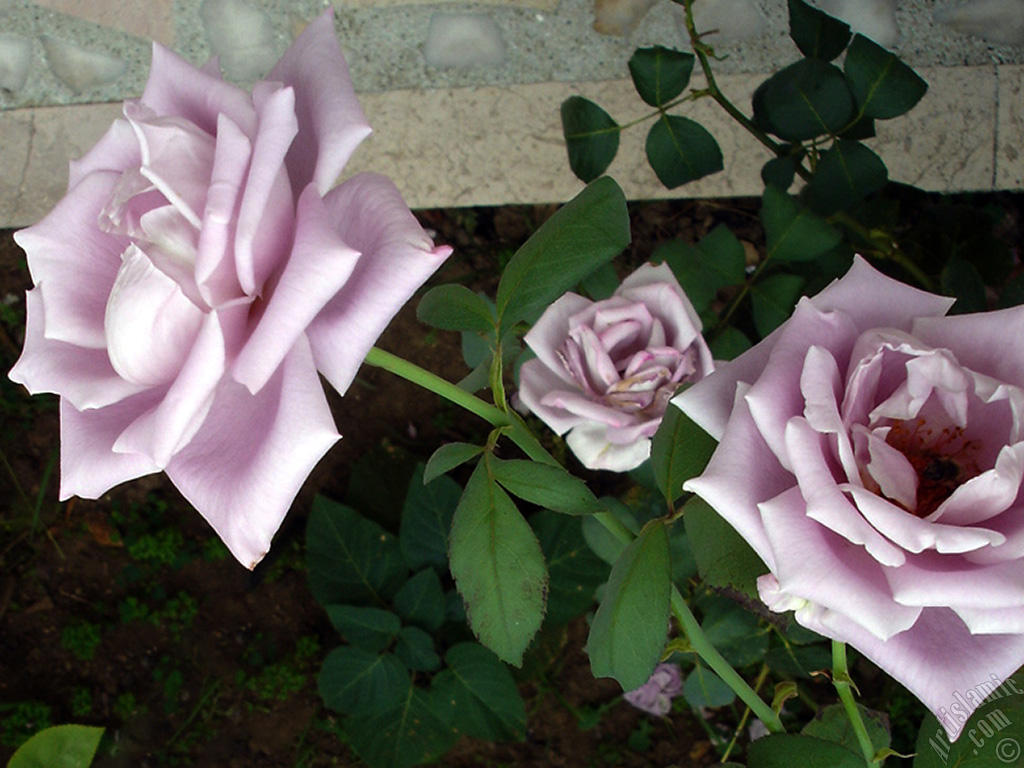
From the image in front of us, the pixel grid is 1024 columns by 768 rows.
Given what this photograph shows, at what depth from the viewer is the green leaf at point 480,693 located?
132cm

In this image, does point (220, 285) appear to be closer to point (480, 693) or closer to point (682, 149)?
point (682, 149)

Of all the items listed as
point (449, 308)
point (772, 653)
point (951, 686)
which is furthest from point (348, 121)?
point (772, 653)

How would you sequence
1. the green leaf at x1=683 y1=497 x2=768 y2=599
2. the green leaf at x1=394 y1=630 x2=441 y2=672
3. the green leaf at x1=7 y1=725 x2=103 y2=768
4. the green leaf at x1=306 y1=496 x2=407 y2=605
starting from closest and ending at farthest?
the green leaf at x1=683 y1=497 x2=768 y2=599 < the green leaf at x1=7 y1=725 x2=103 y2=768 < the green leaf at x1=394 y1=630 x2=441 y2=672 < the green leaf at x1=306 y1=496 x2=407 y2=605

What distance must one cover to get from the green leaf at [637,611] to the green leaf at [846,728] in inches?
8.2

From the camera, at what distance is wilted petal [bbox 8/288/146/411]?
0.51 metres

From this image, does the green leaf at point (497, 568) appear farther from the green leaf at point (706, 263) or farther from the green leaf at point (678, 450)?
the green leaf at point (706, 263)

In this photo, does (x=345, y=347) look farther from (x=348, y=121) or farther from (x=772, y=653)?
(x=772, y=653)

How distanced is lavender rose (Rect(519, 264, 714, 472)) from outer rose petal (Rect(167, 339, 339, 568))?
0.33 m


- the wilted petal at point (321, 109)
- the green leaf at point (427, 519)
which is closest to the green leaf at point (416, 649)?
the green leaf at point (427, 519)

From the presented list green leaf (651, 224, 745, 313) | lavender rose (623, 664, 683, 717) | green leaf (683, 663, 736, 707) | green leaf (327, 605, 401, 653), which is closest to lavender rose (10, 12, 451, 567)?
green leaf (651, 224, 745, 313)

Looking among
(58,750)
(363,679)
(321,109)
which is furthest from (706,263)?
(58,750)

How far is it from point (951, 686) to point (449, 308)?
1.43ft

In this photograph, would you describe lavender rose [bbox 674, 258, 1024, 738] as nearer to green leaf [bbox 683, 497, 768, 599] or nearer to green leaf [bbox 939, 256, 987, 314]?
green leaf [bbox 683, 497, 768, 599]

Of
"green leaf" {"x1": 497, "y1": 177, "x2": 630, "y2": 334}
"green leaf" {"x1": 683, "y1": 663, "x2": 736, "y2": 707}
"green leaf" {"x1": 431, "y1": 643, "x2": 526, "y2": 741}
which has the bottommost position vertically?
"green leaf" {"x1": 431, "y1": 643, "x2": 526, "y2": 741}
